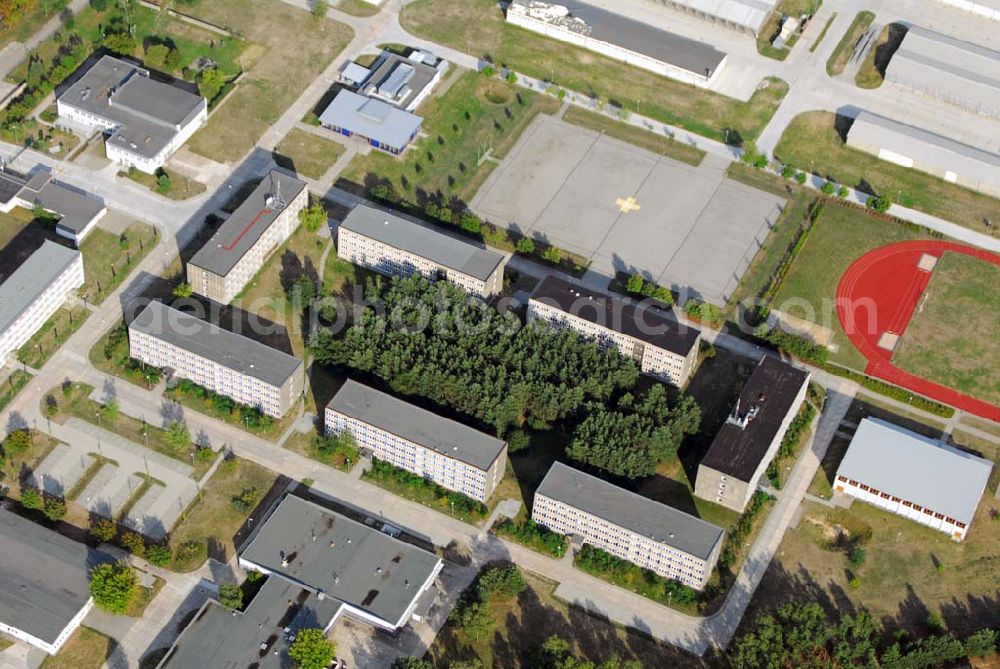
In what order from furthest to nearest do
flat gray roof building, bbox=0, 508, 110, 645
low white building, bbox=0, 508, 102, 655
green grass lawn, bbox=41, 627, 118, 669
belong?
flat gray roof building, bbox=0, 508, 110, 645 < low white building, bbox=0, 508, 102, 655 < green grass lawn, bbox=41, 627, 118, 669

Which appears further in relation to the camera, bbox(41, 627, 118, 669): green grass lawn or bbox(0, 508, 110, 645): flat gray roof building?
bbox(0, 508, 110, 645): flat gray roof building

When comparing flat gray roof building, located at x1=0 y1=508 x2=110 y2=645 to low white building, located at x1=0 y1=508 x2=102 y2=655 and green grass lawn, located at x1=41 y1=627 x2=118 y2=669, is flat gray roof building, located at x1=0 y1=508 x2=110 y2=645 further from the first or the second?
green grass lawn, located at x1=41 y1=627 x2=118 y2=669

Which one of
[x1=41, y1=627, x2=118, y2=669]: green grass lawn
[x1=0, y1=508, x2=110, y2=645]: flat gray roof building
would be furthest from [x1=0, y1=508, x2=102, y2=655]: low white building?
[x1=41, y1=627, x2=118, y2=669]: green grass lawn

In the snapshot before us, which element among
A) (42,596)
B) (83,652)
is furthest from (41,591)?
(83,652)

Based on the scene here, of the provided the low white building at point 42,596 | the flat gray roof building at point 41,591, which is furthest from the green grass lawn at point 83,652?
the flat gray roof building at point 41,591

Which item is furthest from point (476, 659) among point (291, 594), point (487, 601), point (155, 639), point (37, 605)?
point (37, 605)

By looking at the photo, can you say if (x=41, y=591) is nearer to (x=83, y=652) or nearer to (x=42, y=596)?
(x=42, y=596)

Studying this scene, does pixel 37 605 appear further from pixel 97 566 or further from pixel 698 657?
pixel 698 657
